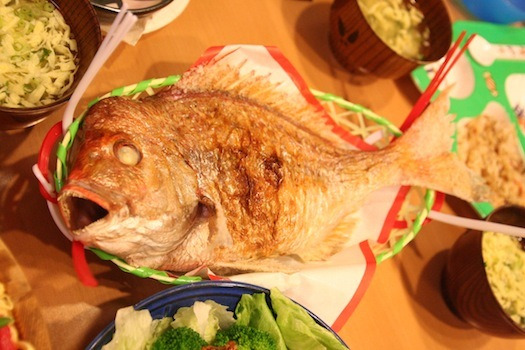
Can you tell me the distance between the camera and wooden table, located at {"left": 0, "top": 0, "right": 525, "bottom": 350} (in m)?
1.24

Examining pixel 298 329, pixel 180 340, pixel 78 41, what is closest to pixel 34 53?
pixel 78 41

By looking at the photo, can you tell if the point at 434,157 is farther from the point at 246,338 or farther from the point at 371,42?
the point at 246,338

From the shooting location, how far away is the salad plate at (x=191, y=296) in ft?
3.68

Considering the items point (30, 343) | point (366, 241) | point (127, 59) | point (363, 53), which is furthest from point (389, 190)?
point (30, 343)

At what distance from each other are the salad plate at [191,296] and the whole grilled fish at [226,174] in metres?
0.09

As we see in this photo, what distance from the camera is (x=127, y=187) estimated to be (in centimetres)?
101

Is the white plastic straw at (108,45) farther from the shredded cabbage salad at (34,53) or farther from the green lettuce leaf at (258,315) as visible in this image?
the green lettuce leaf at (258,315)

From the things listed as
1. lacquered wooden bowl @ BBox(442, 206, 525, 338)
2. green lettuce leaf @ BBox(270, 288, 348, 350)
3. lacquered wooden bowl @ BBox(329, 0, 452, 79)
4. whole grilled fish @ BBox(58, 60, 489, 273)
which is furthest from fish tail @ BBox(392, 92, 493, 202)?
green lettuce leaf @ BBox(270, 288, 348, 350)

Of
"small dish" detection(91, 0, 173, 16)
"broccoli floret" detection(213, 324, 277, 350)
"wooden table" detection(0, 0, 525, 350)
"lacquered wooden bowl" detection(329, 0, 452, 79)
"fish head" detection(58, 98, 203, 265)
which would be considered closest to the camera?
"fish head" detection(58, 98, 203, 265)

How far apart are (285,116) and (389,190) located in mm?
472

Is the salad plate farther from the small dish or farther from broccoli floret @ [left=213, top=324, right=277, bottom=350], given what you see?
the small dish

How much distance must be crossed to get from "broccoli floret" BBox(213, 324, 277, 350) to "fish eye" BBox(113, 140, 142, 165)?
1.43 feet

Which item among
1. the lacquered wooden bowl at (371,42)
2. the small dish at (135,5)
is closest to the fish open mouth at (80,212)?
the small dish at (135,5)

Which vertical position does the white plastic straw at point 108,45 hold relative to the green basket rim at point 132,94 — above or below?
above
